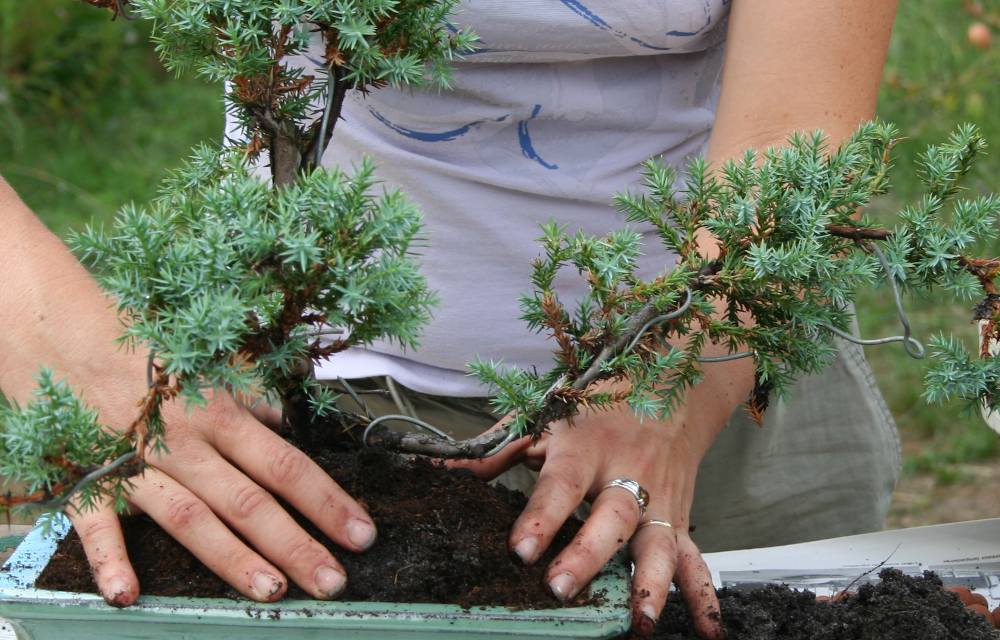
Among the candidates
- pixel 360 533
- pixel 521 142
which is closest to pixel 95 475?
pixel 360 533

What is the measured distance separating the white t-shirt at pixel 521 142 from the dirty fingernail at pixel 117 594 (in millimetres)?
519

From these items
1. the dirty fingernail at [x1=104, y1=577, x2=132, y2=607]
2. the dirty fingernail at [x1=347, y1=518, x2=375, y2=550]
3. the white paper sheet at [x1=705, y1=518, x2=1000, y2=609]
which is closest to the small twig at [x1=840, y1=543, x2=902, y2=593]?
the white paper sheet at [x1=705, y1=518, x2=1000, y2=609]

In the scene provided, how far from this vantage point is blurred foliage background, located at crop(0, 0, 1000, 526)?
13.1 feet

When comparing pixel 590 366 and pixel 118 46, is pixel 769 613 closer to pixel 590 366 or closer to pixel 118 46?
pixel 590 366

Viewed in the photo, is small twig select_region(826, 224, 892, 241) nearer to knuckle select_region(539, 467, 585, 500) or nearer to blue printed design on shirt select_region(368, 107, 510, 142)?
knuckle select_region(539, 467, 585, 500)

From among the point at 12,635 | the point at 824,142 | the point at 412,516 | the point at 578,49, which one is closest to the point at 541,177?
the point at 578,49

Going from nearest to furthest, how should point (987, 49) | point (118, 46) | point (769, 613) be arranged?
point (769, 613), point (987, 49), point (118, 46)

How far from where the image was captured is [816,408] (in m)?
1.90

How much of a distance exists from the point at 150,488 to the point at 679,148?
962 mm

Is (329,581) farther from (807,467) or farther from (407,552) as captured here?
(807,467)

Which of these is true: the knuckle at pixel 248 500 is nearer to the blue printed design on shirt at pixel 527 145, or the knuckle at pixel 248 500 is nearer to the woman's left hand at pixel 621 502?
the woman's left hand at pixel 621 502

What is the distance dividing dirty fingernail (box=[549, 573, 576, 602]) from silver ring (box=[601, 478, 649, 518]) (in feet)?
0.54

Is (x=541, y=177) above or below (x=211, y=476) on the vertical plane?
above

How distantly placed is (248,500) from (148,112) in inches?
172
